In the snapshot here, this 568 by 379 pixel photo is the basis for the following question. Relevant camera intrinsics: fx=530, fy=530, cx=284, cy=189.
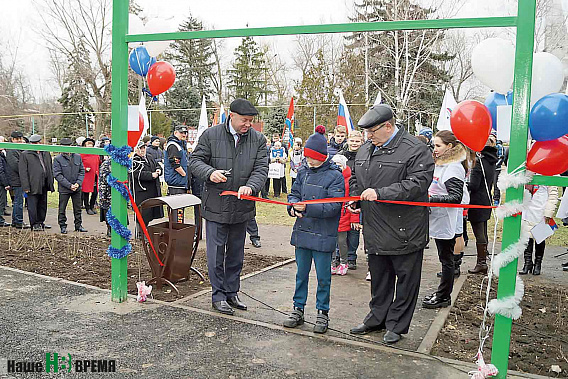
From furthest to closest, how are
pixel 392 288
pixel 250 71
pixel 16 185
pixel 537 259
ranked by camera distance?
pixel 250 71 < pixel 16 185 < pixel 537 259 < pixel 392 288

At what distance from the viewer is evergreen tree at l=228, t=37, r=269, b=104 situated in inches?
1399

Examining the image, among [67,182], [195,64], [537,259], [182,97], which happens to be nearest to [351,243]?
[537,259]

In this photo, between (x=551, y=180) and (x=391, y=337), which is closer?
(x=551, y=180)

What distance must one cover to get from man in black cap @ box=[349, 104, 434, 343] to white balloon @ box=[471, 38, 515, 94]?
0.82 metres

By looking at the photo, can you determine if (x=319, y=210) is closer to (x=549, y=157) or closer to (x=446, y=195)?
(x=446, y=195)

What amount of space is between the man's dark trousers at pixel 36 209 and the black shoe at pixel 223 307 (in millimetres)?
6996

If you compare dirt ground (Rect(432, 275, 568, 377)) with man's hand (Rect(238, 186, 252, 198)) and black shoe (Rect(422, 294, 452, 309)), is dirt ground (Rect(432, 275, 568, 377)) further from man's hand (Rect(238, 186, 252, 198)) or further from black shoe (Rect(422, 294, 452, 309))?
man's hand (Rect(238, 186, 252, 198))

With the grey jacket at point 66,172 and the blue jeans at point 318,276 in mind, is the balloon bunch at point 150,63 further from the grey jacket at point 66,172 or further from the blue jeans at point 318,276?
the grey jacket at point 66,172

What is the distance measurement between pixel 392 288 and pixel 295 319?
37.5 inches

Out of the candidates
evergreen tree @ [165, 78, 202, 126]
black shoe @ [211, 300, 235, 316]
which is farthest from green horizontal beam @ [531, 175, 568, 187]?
evergreen tree @ [165, 78, 202, 126]

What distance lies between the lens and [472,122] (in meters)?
4.27

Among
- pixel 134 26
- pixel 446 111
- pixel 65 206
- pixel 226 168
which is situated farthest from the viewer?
pixel 65 206

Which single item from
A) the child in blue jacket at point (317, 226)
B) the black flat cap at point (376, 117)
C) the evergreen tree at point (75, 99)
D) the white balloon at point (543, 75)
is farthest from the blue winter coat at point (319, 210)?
the evergreen tree at point (75, 99)

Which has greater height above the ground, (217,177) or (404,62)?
(404,62)
